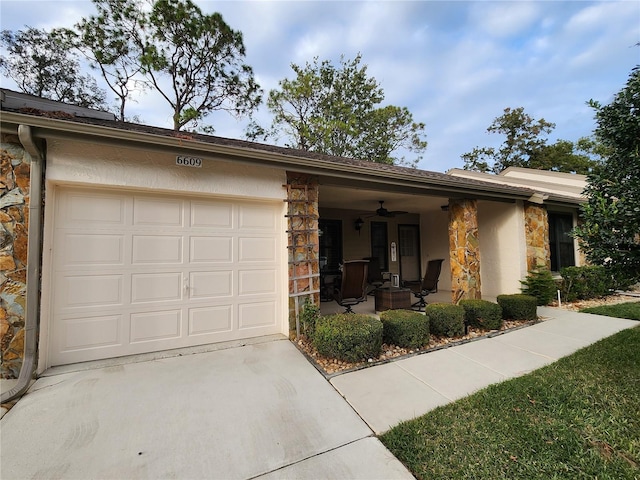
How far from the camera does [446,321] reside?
4.50 metres

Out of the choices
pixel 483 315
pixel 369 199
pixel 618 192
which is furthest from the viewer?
pixel 369 199

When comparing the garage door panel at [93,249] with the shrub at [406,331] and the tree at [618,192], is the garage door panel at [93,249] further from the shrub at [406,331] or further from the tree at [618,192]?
the tree at [618,192]

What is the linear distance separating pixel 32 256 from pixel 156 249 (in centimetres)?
123

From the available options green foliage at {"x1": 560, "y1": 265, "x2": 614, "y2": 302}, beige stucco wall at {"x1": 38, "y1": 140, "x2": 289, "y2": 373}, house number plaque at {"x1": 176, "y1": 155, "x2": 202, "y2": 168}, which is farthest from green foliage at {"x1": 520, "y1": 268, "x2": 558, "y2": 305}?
house number plaque at {"x1": 176, "y1": 155, "x2": 202, "y2": 168}

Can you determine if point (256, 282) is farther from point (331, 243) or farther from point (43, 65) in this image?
point (43, 65)

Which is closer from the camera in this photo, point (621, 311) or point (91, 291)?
point (91, 291)

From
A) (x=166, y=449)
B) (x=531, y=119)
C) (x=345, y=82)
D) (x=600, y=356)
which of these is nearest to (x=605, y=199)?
(x=600, y=356)

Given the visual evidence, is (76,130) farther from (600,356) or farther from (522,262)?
(522,262)

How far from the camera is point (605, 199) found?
2918 millimetres

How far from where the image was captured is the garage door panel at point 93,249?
355 centimetres

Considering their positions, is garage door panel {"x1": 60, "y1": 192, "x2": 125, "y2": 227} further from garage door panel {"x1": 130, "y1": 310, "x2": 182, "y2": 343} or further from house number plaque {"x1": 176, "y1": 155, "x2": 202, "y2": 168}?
garage door panel {"x1": 130, "y1": 310, "x2": 182, "y2": 343}

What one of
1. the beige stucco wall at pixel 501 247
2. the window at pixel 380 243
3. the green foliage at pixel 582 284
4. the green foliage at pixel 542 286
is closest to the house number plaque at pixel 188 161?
the window at pixel 380 243

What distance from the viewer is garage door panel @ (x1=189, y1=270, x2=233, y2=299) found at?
164 inches

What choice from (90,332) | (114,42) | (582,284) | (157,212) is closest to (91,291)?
(90,332)
